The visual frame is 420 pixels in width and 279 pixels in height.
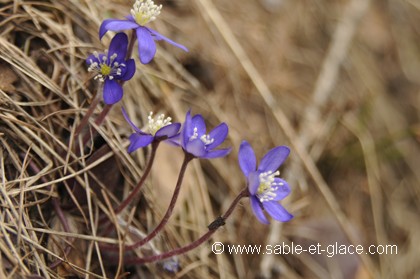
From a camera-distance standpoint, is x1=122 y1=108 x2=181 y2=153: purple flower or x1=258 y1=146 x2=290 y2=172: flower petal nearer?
x1=122 y1=108 x2=181 y2=153: purple flower

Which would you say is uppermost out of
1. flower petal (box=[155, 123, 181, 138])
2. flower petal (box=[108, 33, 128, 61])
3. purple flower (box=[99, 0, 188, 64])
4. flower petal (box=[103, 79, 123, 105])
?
purple flower (box=[99, 0, 188, 64])

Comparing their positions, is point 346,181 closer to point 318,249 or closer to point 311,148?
point 311,148

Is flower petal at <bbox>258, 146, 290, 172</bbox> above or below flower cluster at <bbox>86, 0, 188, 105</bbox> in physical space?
below

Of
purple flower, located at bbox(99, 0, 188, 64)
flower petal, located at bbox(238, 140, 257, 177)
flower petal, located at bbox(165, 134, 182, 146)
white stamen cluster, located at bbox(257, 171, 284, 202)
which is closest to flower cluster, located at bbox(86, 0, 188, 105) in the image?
purple flower, located at bbox(99, 0, 188, 64)

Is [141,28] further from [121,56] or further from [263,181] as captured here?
[263,181]

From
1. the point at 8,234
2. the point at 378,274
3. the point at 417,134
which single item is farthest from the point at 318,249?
the point at 8,234

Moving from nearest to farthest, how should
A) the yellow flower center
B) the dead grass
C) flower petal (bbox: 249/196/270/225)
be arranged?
flower petal (bbox: 249/196/270/225) < the yellow flower center < the dead grass

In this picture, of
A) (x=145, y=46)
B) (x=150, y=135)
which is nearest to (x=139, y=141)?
(x=150, y=135)

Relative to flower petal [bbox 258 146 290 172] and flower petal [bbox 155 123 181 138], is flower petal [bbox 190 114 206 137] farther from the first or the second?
flower petal [bbox 258 146 290 172]
